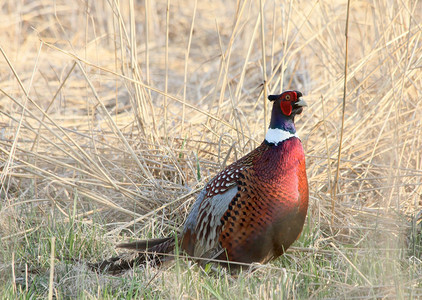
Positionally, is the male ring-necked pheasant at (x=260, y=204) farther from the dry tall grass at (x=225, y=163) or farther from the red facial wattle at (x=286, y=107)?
the dry tall grass at (x=225, y=163)

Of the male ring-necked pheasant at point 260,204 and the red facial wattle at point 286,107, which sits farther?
the red facial wattle at point 286,107

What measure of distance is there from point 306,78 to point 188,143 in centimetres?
224

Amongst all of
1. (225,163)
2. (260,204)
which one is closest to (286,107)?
(260,204)

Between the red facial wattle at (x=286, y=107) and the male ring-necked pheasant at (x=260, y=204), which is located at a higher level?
the red facial wattle at (x=286, y=107)

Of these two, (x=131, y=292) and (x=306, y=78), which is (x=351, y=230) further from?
(x=306, y=78)

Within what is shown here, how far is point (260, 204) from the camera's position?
9.62 ft

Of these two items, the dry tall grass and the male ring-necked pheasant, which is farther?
the dry tall grass

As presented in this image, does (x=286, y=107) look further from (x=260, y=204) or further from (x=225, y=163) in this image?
(x=225, y=163)

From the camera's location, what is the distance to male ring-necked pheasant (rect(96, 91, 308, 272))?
2924mm

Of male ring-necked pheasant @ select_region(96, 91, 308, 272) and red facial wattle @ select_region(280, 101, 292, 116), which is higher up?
red facial wattle @ select_region(280, 101, 292, 116)

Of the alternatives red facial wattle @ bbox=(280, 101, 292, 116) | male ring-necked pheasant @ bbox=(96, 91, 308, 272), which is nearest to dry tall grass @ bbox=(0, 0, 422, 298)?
male ring-necked pheasant @ bbox=(96, 91, 308, 272)

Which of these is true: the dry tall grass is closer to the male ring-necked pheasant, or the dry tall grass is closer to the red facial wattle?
the male ring-necked pheasant

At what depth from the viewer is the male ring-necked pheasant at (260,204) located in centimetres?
292

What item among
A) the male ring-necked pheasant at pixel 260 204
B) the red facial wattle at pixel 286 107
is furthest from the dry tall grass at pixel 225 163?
the red facial wattle at pixel 286 107
